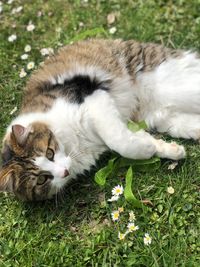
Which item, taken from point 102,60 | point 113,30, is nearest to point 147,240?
point 102,60

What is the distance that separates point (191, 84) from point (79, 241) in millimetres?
1460

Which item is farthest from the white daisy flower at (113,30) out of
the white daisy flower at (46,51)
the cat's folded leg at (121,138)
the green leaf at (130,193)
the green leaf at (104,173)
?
the green leaf at (130,193)

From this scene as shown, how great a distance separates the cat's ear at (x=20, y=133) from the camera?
3.24 metres

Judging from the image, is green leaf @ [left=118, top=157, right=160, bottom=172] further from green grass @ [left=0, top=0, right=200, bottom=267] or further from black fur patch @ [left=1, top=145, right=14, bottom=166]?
black fur patch @ [left=1, top=145, right=14, bottom=166]

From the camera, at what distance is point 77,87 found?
3.57m

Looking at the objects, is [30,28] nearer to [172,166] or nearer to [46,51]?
[46,51]

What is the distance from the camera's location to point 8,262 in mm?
3281

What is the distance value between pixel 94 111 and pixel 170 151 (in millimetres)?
621

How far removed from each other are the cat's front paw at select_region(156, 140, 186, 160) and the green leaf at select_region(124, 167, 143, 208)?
0.84 ft

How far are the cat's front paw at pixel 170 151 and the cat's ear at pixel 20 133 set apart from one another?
0.96 meters

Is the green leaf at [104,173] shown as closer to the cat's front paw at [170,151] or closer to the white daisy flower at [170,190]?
the cat's front paw at [170,151]

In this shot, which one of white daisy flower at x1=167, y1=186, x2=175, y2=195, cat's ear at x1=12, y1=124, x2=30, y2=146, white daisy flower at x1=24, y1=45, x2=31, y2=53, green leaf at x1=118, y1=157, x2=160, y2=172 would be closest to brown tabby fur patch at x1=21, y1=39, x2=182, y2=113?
cat's ear at x1=12, y1=124, x2=30, y2=146

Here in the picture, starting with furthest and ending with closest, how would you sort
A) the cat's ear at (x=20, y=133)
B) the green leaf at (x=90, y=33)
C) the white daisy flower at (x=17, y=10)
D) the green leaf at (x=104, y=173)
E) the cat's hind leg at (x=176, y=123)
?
the white daisy flower at (x=17, y=10)
the green leaf at (x=90, y=33)
the cat's hind leg at (x=176, y=123)
the green leaf at (x=104, y=173)
the cat's ear at (x=20, y=133)

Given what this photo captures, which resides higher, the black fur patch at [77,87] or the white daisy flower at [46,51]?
the black fur patch at [77,87]
